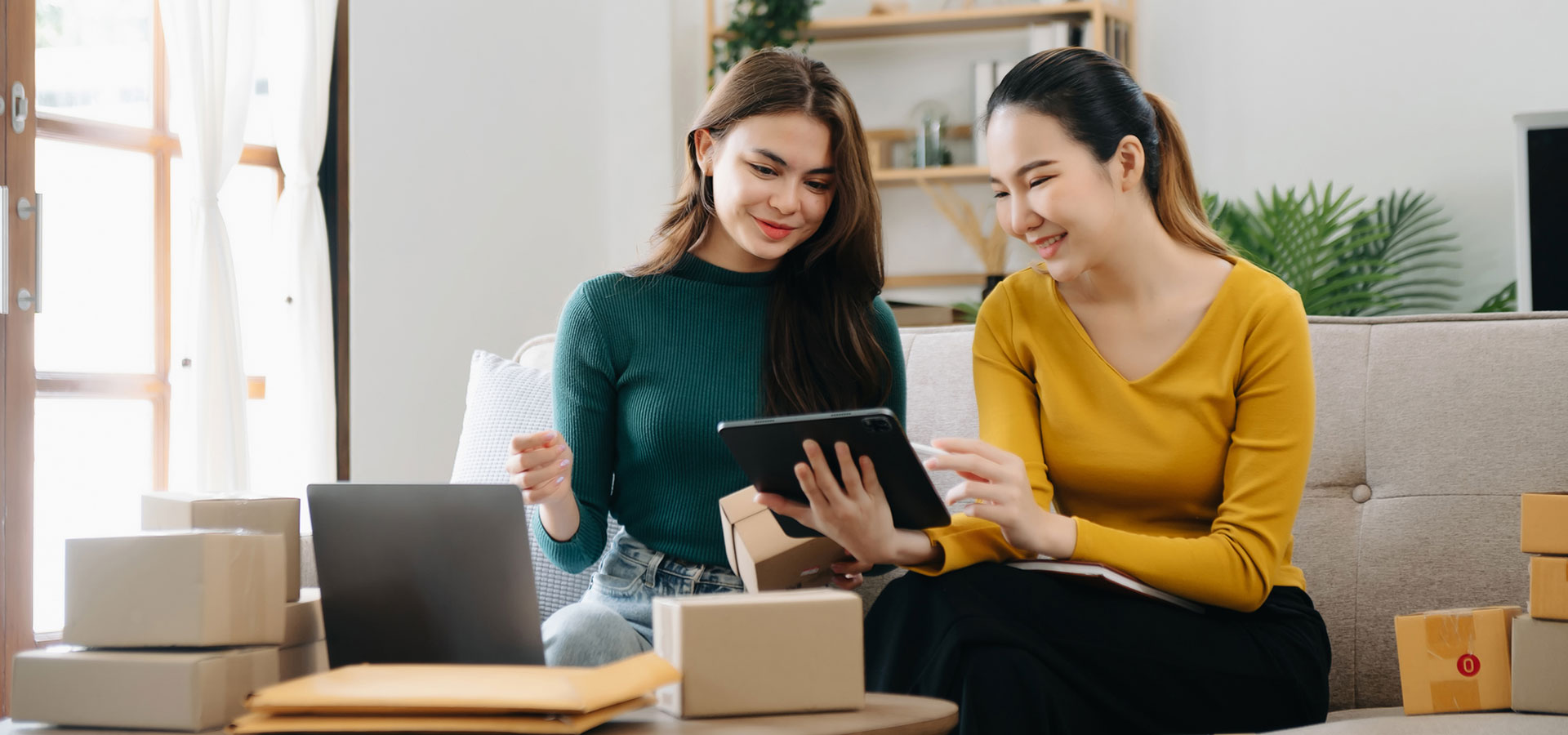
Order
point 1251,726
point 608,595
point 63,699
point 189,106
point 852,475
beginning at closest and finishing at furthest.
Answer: point 63,699
point 852,475
point 1251,726
point 608,595
point 189,106

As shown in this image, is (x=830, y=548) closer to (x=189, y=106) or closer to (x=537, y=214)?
(x=189, y=106)

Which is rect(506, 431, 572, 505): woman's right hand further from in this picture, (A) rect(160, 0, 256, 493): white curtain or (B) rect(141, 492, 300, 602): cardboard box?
(A) rect(160, 0, 256, 493): white curtain

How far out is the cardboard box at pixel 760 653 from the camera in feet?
2.82

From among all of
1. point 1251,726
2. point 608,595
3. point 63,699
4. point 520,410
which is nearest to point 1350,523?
point 1251,726

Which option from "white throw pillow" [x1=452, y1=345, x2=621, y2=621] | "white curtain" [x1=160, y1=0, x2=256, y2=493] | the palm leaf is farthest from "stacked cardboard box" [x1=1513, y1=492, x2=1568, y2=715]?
"white curtain" [x1=160, y1=0, x2=256, y2=493]

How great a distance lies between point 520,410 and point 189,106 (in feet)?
4.91

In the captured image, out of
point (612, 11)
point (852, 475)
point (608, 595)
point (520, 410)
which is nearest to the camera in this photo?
point (852, 475)

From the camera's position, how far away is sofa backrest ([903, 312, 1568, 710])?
1437 mm

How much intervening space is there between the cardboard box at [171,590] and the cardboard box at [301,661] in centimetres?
4

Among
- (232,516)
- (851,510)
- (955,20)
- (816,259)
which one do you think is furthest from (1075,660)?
→ (955,20)

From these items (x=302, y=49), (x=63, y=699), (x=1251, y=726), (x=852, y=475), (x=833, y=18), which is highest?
(x=833, y=18)

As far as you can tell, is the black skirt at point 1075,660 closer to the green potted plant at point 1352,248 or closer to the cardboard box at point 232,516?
the cardboard box at point 232,516

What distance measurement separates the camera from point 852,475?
42.6 inches

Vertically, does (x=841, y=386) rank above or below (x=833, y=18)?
below
